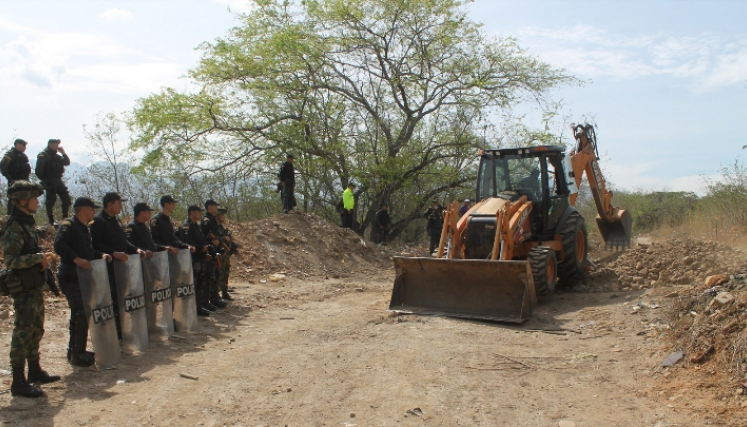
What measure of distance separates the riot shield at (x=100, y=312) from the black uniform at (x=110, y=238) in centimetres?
58

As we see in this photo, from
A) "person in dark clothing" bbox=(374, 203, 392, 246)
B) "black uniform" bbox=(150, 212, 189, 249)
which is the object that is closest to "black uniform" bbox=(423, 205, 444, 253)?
"person in dark clothing" bbox=(374, 203, 392, 246)

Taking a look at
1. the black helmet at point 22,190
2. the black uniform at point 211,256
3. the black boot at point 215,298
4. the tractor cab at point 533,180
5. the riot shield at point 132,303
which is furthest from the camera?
the tractor cab at point 533,180

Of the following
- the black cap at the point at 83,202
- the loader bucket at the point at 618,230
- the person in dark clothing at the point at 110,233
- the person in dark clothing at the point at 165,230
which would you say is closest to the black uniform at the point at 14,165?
the person in dark clothing at the point at 165,230

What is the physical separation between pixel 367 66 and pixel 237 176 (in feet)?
16.7

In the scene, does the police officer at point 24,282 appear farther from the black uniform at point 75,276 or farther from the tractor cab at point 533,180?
the tractor cab at point 533,180

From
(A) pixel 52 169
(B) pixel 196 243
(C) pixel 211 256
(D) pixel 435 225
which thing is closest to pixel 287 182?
(D) pixel 435 225

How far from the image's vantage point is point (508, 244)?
317 inches

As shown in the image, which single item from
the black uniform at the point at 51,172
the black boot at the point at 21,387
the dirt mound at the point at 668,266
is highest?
the black uniform at the point at 51,172

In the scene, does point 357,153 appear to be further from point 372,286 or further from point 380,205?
point 372,286

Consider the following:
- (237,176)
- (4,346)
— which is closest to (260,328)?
(4,346)

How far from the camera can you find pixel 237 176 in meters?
17.3

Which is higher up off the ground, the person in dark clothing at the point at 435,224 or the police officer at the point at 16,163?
the police officer at the point at 16,163

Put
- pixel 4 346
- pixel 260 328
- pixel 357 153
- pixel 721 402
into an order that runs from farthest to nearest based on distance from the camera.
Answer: pixel 357 153 → pixel 260 328 → pixel 4 346 → pixel 721 402

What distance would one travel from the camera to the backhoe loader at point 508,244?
7629 millimetres
